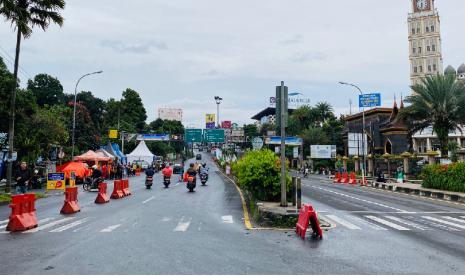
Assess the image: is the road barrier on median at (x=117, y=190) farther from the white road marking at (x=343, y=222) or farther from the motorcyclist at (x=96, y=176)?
the white road marking at (x=343, y=222)

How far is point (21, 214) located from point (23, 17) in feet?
48.0

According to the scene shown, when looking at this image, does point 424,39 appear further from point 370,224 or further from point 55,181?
point 370,224

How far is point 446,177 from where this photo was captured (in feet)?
89.6

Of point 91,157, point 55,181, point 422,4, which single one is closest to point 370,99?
point 55,181

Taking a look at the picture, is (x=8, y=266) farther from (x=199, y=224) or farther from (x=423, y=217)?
(x=423, y=217)

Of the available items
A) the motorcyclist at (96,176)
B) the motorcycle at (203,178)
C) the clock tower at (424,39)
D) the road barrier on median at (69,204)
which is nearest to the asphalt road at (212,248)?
the road barrier on median at (69,204)

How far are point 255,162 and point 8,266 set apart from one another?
10703 mm

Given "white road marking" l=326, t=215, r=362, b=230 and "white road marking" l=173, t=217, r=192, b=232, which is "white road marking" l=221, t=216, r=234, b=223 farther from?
"white road marking" l=326, t=215, r=362, b=230

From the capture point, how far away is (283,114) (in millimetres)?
12859

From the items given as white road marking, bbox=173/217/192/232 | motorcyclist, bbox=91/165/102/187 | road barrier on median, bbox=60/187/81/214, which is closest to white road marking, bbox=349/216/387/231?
white road marking, bbox=173/217/192/232

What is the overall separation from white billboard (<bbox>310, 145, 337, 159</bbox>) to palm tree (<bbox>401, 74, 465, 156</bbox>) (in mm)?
36413

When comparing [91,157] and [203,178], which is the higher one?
[91,157]

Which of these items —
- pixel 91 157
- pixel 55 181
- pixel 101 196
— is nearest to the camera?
pixel 101 196

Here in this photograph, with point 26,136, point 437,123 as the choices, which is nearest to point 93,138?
point 26,136
